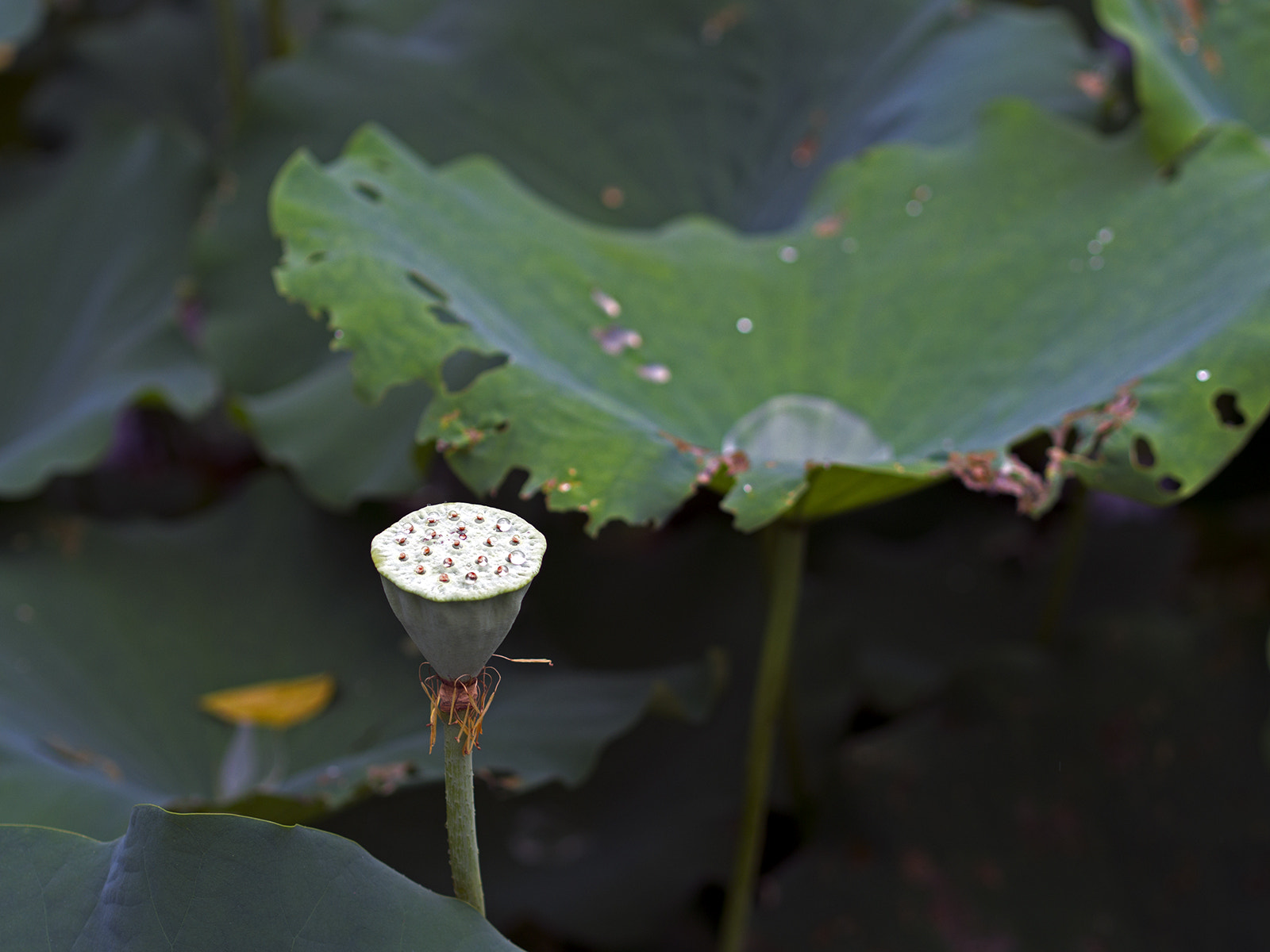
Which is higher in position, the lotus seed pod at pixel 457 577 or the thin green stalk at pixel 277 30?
the lotus seed pod at pixel 457 577

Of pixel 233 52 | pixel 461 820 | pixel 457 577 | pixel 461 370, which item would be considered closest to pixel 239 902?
pixel 461 820

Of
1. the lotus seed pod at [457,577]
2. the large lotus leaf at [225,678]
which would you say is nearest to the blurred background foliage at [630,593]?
the large lotus leaf at [225,678]

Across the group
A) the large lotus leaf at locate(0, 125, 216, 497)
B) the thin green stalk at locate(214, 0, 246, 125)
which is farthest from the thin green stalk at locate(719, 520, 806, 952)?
the thin green stalk at locate(214, 0, 246, 125)

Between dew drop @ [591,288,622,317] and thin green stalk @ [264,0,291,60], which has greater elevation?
dew drop @ [591,288,622,317]

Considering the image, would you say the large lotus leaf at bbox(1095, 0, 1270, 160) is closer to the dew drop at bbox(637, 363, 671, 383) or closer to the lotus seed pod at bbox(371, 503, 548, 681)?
the dew drop at bbox(637, 363, 671, 383)

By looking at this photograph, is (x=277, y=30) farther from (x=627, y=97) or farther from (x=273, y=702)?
(x=273, y=702)

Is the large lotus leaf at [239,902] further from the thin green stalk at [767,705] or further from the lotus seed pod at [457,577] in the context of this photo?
the thin green stalk at [767,705]
